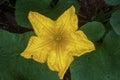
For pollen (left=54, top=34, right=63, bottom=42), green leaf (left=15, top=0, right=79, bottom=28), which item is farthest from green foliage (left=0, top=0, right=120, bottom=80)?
pollen (left=54, top=34, right=63, bottom=42)

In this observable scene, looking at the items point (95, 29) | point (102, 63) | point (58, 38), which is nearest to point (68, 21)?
point (58, 38)

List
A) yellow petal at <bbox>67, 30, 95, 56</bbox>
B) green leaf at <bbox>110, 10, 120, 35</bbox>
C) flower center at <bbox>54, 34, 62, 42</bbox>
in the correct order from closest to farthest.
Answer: yellow petal at <bbox>67, 30, 95, 56</bbox>, flower center at <bbox>54, 34, 62, 42</bbox>, green leaf at <bbox>110, 10, 120, 35</bbox>

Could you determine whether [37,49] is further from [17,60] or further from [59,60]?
[17,60]

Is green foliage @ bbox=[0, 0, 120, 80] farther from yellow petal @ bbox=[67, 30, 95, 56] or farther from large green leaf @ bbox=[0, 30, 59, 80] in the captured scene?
yellow petal @ bbox=[67, 30, 95, 56]

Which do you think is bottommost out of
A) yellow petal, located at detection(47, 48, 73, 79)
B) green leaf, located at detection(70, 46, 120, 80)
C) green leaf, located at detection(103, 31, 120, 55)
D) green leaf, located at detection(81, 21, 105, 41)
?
green leaf, located at detection(70, 46, 120, 80)

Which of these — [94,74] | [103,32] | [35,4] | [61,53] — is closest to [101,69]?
[94,74]

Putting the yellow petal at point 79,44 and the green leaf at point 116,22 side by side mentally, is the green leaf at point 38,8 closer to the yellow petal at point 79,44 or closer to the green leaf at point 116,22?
the green leaf at point 116,22

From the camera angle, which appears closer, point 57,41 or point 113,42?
point 57,41

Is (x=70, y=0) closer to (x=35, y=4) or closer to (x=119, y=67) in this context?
(x=35, y=4)
